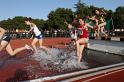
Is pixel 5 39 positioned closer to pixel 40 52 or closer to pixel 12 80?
pixel 12 80

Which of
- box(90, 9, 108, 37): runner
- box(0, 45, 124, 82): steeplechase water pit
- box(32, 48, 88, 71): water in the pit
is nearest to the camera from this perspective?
box(0, 45, 124, 82): steeplechase water pit

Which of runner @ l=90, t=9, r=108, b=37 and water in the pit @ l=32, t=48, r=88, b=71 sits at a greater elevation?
runner @ l=90, t=9, r=108, b=37

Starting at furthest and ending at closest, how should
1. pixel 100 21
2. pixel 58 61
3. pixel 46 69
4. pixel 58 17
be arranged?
1. pixel 58 17
2. pixel 100 21
3. pixel 58 61
4. pixel 46 69

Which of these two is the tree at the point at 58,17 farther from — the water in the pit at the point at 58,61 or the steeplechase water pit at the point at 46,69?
the water in the pit at the point at 58,61

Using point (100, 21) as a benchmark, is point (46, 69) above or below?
below

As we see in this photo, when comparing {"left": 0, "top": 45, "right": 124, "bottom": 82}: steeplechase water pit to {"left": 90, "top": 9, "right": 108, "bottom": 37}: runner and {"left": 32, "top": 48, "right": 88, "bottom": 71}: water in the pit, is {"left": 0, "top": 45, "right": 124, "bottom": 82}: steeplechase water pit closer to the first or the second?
{"left": 32, "top": 48, "right": 88, "bottom": 71}: water in the pit

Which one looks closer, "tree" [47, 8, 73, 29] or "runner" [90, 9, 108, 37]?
"runner" [90, 9, 108, 37]

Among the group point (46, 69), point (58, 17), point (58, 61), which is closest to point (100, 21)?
point (58, 61)

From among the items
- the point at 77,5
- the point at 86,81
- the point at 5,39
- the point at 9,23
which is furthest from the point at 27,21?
the point at 9,23

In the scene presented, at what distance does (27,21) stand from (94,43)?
593 centimetres

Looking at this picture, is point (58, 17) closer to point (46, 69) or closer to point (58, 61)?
point (58, 61)

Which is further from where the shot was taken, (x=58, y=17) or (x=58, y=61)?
(x=58, y=17)

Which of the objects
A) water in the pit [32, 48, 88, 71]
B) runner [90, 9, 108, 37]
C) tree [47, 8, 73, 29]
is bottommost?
water in the pit [32, 48, 88, 71]

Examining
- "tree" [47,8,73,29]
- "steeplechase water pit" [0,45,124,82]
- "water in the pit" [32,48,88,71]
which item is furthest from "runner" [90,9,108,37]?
"tree" [47,8,73,29]
